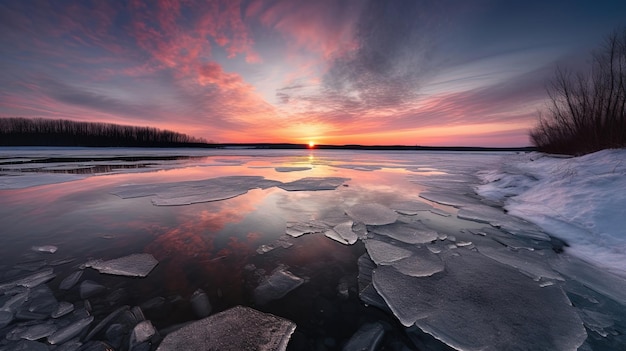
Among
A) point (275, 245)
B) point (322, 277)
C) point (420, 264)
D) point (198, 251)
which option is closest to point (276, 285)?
point (322, 277)

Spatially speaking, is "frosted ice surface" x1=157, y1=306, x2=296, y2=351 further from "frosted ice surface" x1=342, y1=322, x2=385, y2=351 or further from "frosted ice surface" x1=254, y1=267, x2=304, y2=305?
"frosted ice surface" x1=342, y1=322, x2=385, y2=351

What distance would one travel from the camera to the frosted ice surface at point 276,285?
2008mm

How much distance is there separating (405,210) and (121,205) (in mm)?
6018

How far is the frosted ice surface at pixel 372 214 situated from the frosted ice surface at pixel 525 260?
4.78 feet

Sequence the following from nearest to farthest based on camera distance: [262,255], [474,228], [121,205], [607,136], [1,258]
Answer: [1,258]
[262,255]
[474,228]
[121,205]
[607,136]

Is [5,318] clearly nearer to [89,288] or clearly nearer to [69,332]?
[89,288]

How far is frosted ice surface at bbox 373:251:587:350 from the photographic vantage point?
1.57 m

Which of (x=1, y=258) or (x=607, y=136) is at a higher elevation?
(x=607, y=136)

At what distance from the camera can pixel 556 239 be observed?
3.34 meters

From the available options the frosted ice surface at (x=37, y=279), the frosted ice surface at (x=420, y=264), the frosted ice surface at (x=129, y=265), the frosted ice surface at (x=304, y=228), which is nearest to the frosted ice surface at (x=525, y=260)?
the frosted ice surface at (x=420, y=264)

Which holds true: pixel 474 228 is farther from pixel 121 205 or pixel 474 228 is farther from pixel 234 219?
pixel 121 205

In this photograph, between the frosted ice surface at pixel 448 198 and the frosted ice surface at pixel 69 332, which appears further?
the frosted ice surface at pixel 448 198

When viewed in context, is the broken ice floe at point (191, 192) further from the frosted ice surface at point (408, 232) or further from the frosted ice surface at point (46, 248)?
the frosted ice surface at point (408, 232)

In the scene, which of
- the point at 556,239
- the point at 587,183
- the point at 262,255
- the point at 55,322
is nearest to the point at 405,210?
the point at 556,239
